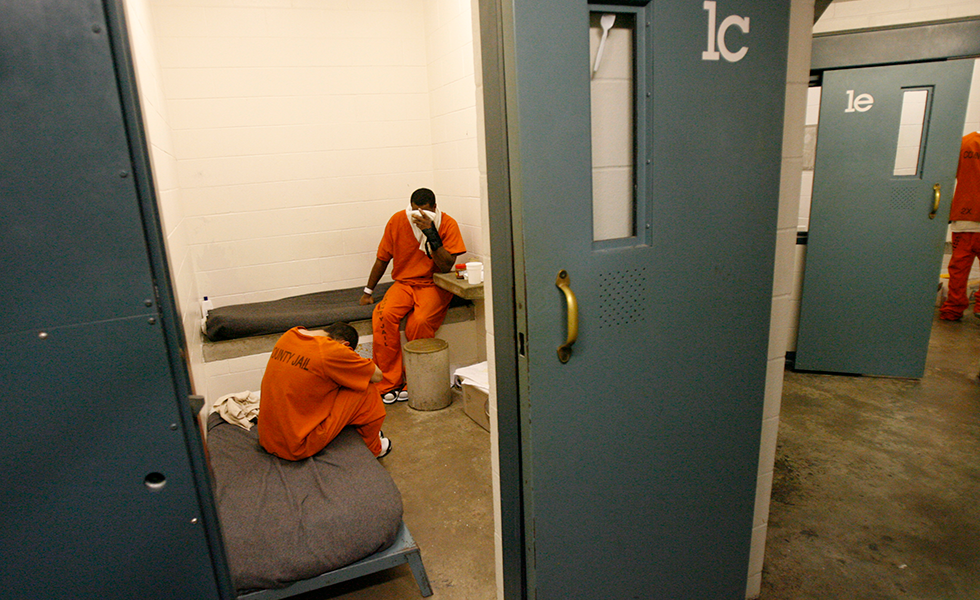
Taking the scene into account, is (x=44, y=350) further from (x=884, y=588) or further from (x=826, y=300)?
(x=826, y=300)

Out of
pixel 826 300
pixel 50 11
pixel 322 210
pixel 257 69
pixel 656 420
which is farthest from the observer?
pixel 322 210

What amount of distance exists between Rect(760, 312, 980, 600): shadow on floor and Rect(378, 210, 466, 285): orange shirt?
242cm

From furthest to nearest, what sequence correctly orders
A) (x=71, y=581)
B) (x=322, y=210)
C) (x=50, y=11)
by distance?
1. (x=322, y=210)
2. (x=71, y=581)
3. (x=50, y=11)

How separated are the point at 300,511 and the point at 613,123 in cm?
176

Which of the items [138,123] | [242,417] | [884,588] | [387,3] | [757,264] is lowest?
[884,588]

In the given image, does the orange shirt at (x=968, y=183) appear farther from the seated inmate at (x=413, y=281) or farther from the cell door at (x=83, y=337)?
the cell door at (x=83, y=337)

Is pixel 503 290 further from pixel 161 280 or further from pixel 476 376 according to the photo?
pixel 476 376

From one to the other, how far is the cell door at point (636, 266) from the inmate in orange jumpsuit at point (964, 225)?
13.0 ft

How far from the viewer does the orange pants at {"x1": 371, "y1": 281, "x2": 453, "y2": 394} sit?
12.6ft

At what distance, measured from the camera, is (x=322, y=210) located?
14.8ft

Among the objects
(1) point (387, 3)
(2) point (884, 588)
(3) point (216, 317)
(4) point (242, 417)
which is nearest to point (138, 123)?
(4) point (242, 417)

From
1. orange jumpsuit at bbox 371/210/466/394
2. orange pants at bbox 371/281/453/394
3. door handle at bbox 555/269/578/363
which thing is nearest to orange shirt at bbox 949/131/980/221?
orange jumpsuit at bbox 371/210/466/394

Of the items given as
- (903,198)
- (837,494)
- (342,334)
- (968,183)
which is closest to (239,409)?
(342,334)

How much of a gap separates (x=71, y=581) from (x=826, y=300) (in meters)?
3.98
